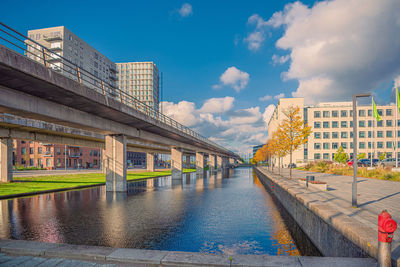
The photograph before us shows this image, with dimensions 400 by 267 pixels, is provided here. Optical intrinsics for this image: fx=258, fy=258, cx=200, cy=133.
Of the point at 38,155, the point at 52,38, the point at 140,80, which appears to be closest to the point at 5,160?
the point at 38,155

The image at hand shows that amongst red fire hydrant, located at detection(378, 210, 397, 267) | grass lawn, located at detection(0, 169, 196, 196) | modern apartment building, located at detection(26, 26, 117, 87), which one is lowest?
grass lawn, located at detection(0, 169, 196, 196)

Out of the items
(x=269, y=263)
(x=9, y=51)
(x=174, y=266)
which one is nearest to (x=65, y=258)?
(x=174, y=266)

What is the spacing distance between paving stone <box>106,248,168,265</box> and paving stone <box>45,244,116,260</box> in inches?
10.0

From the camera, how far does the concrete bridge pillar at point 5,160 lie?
30531 millimetres

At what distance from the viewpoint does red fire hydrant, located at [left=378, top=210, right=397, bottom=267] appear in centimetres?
485

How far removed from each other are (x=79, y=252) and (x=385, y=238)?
264 inches

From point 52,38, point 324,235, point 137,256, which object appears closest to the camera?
point 137,256

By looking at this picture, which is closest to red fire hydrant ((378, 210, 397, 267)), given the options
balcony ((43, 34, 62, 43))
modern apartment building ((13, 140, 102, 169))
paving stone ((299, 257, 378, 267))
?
paving stone ((299, 257, 378, 267))

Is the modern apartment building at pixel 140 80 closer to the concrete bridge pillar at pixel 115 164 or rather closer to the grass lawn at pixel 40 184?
the grass lawn at pixel 40 184

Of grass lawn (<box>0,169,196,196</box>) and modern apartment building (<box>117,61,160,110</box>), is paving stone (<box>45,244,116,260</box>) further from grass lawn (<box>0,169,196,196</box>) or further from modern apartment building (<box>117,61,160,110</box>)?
modern apartment building (<box>117,61,160,110</box>)

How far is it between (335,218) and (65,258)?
24.0ft

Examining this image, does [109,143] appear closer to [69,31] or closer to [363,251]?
[363,251]

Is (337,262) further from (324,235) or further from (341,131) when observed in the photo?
(341,131)

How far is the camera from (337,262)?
217 inches
